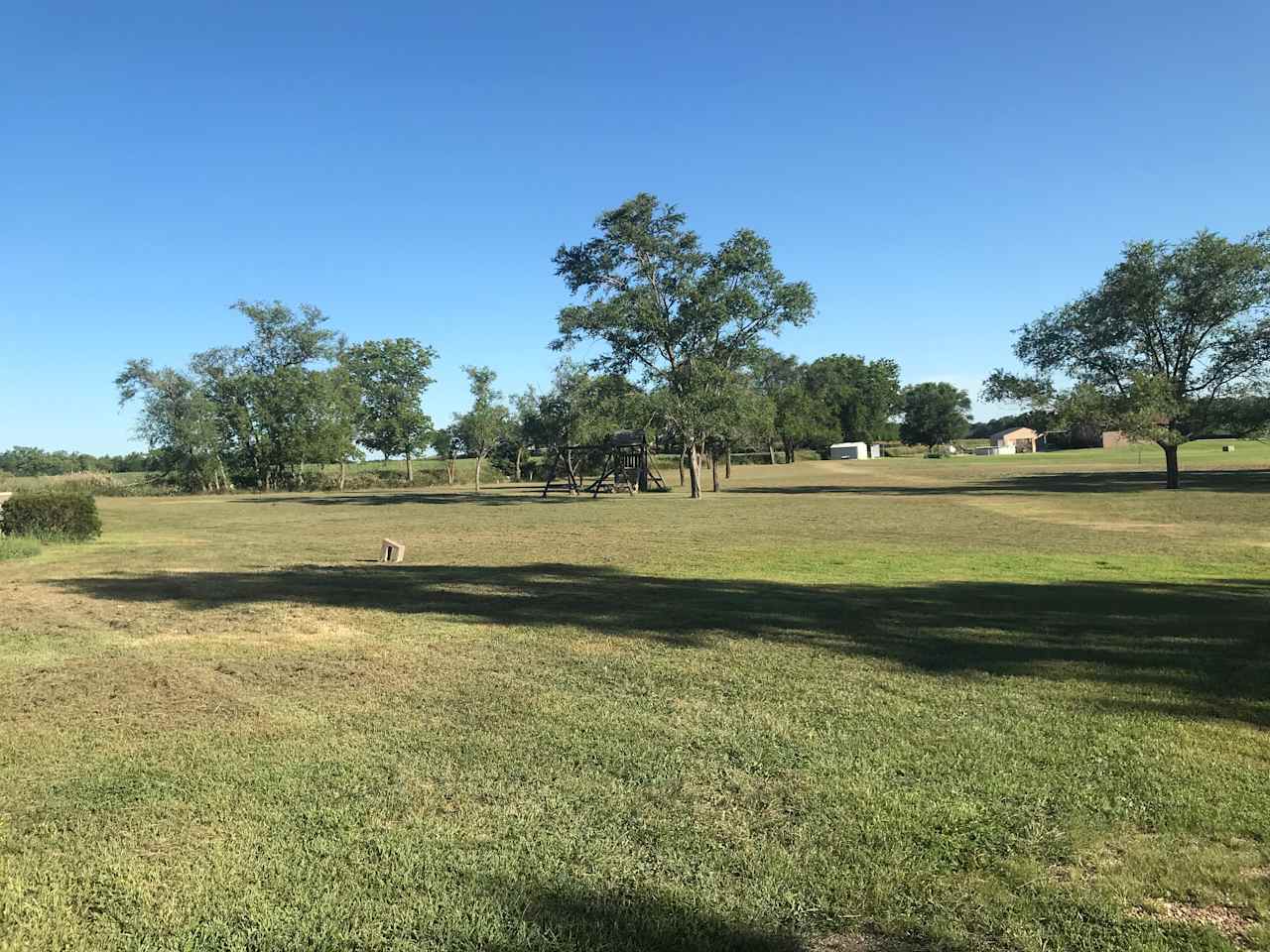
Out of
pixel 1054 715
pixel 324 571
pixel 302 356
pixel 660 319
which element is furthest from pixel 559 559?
pixel 302 356

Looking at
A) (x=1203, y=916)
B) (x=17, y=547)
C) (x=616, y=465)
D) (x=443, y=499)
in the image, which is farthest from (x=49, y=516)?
(x=616, y=465)

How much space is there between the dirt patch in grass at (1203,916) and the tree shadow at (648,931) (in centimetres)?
82

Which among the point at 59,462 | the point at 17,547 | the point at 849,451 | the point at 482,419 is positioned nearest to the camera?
the point at 17,547

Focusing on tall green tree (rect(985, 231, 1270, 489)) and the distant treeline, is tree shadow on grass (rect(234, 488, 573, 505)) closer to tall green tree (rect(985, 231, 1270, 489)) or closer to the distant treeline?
tall green tree (rect(985, 231, 1270, 489))

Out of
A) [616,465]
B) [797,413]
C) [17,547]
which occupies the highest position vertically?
[797,413]

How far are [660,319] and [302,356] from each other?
40098 millimetres

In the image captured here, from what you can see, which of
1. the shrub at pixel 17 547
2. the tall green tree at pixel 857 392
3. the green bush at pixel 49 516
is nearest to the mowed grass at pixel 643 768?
the shrub at pixel 17 547

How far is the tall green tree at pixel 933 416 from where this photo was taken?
131 meters

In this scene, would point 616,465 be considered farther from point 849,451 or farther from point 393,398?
point 849,451

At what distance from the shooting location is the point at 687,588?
9891 mm

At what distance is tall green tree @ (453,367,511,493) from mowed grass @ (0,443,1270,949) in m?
43.6

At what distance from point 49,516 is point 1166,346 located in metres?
40.5

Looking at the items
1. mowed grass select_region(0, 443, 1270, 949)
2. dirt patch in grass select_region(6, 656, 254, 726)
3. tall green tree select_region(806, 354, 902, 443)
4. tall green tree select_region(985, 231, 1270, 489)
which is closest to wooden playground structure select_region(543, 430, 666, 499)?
tall green tree select_region(985, 231, 1270, 489)

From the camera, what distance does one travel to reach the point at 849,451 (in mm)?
114312
